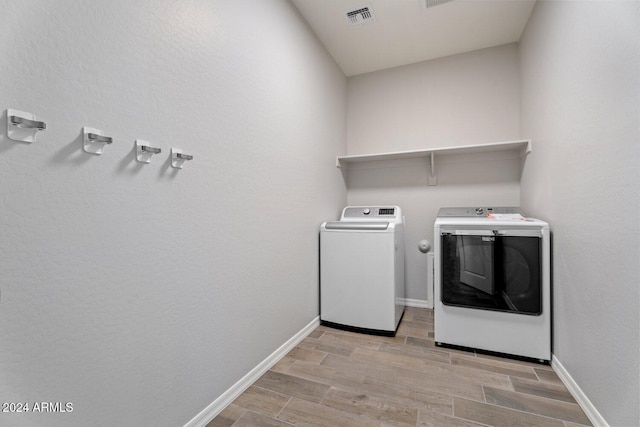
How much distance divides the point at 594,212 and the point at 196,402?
2.00 metres

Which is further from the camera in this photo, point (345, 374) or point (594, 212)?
point (345, 374)

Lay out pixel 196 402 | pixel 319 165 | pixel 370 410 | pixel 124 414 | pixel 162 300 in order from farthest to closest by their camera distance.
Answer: pixel 319 165 < pixel 370 410 < pixel 196 402 < pixel 162 300 < pixel 124 414

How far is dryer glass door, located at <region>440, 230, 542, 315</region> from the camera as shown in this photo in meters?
1.82

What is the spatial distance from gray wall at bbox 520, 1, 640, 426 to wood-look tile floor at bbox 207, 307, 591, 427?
24cm

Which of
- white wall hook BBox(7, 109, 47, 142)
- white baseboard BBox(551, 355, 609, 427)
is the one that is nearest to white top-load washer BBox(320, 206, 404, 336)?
white baseboard BBox(551, 355, 609, 427)

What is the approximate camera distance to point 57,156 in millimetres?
796

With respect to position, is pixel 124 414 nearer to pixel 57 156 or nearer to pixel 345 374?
pixel 57 156

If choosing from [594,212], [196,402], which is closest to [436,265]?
[594,212]

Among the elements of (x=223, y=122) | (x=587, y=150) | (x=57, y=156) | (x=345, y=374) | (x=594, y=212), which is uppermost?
(x=223, y=122)

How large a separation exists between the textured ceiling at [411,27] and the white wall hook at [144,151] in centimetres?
173

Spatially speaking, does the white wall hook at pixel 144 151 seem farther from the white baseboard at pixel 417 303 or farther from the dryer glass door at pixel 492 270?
the white baseboard at pixel 417 303

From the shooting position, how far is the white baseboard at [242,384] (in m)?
1.28

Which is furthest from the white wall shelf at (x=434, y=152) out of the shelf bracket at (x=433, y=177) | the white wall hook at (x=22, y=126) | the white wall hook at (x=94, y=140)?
the white wall hook at (x=22, y=126)

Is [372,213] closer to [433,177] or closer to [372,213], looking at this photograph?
[372,213]
